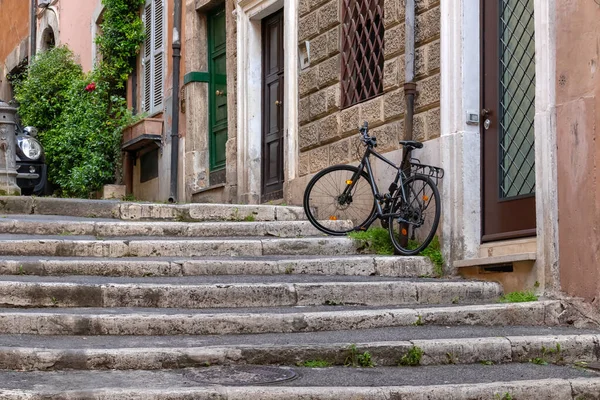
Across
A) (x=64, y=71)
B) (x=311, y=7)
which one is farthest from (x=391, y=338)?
(x=64, y=71)

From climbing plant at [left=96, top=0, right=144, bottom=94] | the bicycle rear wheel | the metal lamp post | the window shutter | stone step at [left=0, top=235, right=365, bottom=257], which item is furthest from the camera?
climbing plant at [left=96, top=0, right=144, bottom=94]

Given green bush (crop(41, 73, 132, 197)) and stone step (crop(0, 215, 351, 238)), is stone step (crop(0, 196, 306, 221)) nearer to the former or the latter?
stone step (crop(0, 215, 351, 238))

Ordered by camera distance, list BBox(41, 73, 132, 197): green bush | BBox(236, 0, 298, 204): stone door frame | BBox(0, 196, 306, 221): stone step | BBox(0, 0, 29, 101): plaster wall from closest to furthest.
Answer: BBox(0, 196, 306, 221): stone step
BBox(236, 0, 298, 204): stone door frame
BBox(41, 73, 132, 197): green bush
BBox(0, 0, 29, 101): plaster wall

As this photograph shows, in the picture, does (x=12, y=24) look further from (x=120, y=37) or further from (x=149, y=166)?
(x=149, y=166)

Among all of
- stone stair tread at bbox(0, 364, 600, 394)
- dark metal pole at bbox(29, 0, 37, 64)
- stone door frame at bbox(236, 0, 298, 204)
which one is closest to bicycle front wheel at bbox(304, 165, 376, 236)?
stone door frame at bbox(236, 0, 298, 204)

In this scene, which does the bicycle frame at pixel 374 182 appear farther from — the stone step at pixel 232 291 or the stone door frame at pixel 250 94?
the stone door frame at pixel 250 94

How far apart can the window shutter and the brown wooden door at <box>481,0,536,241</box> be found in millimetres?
8539

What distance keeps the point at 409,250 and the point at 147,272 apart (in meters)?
2.34

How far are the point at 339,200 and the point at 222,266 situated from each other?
2.23 m

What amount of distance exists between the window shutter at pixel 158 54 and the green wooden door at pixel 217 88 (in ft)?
4.82

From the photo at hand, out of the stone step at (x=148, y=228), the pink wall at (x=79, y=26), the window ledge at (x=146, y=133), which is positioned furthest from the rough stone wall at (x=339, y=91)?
the pink wall at (x=79, y=26)

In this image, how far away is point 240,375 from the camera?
595cm

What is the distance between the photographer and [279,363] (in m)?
6.31

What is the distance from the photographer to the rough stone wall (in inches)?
389
